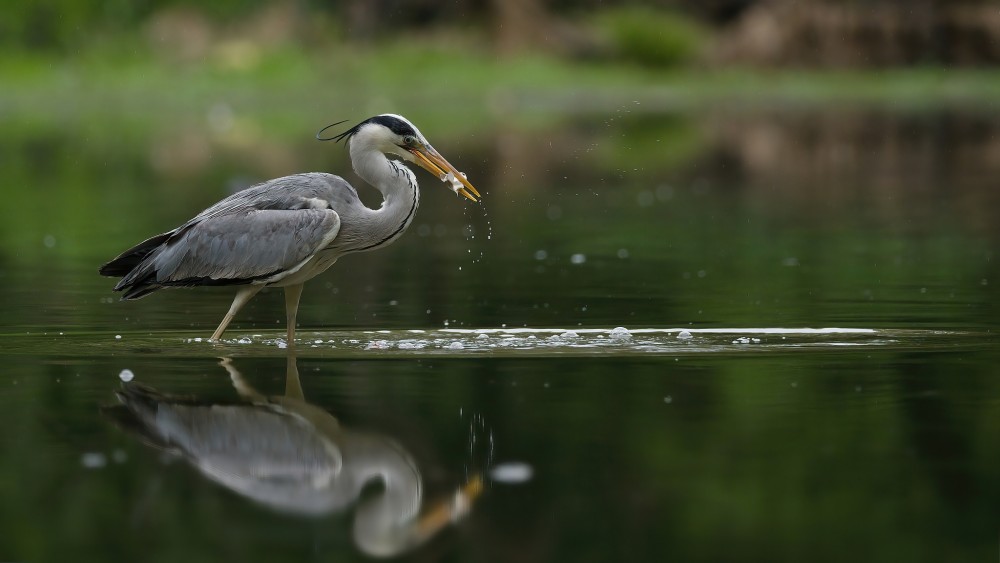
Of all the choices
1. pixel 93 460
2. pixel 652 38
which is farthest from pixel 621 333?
pixel 652 38

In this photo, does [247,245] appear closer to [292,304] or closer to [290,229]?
[290,229]

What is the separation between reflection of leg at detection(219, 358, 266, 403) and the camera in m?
7.52

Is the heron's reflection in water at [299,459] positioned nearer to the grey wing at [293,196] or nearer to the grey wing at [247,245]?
the grey wing at [247,245]

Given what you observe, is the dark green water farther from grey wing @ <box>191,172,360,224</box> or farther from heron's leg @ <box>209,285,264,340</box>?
grey wing @ <box>191,172,360,224</box>

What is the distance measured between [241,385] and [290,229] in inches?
59.8

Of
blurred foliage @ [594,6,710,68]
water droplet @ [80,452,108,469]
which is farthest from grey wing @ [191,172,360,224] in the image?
blurred foliage @ [594,6,710,68]

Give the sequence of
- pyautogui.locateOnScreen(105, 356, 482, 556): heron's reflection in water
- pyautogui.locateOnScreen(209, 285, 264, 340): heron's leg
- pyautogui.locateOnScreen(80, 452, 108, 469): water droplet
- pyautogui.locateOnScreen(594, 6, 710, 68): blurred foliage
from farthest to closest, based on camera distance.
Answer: pyautogui.locateOnScreen(594, 6, 710, 68): blurred foliage < pyautogui.locateOnScreen(209, 285, 264, 340): heron's leg < pyautogui.locateOnScreen(80, 452, 108, 469): water droplet < pyautogui.locateOnScreen(105, 356, 482, 556): heron's reflection in water

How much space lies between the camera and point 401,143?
9477mm

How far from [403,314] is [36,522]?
5.25 meters

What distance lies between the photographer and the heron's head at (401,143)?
30.9 ft

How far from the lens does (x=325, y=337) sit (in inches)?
377

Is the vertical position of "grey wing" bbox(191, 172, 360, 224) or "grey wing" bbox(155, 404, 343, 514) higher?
"grey wing" bbox(191, 172, 360, 224)

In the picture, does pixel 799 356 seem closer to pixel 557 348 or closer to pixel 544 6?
pixel 557 348

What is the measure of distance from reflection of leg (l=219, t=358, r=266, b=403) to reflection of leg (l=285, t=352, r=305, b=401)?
14 cm
